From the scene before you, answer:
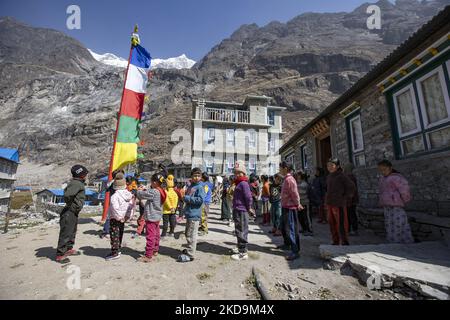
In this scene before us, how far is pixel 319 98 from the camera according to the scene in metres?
→ 56.8

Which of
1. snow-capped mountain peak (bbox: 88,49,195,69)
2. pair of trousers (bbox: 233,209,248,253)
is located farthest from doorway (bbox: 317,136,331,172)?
snow-capped mountain peak (bbox: 88,49,195,69)

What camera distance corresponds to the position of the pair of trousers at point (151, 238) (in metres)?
4.00

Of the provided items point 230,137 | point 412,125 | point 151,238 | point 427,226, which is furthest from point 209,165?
point 427,226

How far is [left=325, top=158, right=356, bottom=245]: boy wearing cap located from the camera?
442 centimetres

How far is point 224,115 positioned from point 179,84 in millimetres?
62572

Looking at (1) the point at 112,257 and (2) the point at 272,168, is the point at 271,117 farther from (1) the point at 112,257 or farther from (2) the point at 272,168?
(1) the point at 112,257

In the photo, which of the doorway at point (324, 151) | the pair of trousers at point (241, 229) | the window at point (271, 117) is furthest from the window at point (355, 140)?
the window at point (271, 117)

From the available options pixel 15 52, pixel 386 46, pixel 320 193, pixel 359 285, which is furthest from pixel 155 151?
pixel 15 52

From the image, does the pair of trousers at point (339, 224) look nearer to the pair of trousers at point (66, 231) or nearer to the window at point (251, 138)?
the pair of trousers at point (66, 231)

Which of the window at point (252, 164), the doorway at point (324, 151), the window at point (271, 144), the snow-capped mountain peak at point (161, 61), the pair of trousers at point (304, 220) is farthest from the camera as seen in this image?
the snow-capped mountain peak at point (161, 61)

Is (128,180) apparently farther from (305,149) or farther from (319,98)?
(319,98)

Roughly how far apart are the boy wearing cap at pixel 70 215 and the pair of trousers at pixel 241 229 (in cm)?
310

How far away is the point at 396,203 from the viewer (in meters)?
4.36
